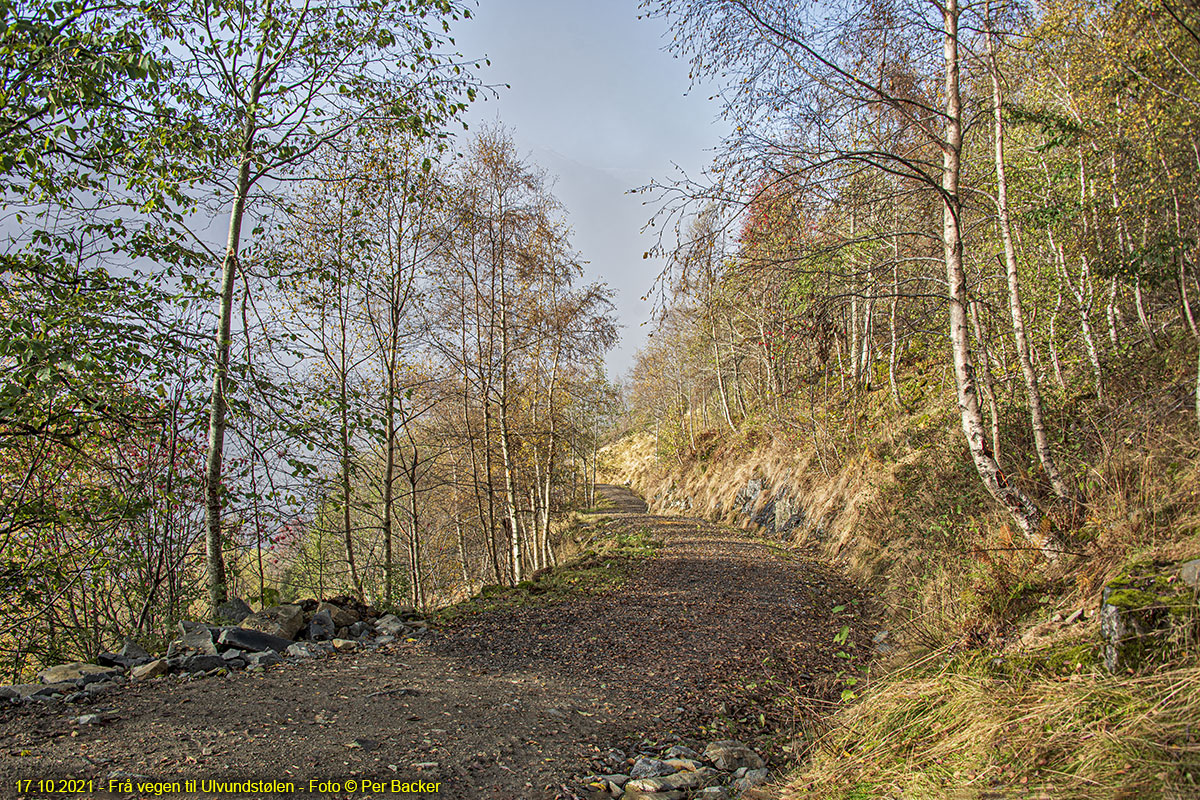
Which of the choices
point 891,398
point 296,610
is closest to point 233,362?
point 296,610

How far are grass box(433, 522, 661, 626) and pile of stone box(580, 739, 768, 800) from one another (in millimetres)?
3338

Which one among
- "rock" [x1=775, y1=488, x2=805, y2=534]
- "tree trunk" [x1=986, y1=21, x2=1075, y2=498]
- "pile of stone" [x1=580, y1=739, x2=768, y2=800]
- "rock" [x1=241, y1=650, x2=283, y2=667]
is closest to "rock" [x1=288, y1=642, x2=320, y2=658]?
"rock" [x1=241, y1=650, x2=283, y2=667]

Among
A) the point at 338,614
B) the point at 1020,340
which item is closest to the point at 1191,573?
the point at 1020,340

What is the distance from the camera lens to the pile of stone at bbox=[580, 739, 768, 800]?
3.00 m

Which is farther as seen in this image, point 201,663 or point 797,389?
point 797,389

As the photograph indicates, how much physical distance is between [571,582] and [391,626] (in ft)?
10.8

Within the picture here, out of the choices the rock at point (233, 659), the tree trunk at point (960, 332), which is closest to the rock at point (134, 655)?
the rock at point (233, 659)

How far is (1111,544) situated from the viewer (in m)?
3.44

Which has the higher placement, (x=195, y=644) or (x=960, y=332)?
(x=960, y=332)

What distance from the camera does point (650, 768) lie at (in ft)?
10.6

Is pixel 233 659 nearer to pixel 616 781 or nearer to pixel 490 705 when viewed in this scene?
pixel 490 705

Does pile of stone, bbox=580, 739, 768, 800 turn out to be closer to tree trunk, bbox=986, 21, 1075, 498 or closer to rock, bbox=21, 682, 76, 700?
tree trunk, bbox=986, 21, 1075, 498

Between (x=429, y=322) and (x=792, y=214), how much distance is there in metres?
7.68

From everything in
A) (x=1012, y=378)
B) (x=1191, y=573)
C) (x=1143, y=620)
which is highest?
(x=1012, y=378)
